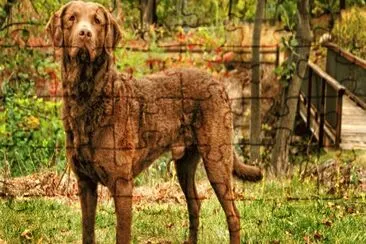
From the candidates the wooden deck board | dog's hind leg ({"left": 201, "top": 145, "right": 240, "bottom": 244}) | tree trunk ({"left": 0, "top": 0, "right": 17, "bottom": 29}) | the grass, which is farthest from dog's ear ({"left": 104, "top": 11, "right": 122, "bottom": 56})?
the wooden deck board

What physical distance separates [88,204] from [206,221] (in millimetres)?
1265

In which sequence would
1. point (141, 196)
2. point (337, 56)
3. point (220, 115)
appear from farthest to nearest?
point (337, 56)
point (141, 196)
point (220, 115)

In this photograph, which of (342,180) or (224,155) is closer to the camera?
(224,155)

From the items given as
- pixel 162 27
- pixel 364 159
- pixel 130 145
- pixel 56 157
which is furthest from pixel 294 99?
pixel 130 145

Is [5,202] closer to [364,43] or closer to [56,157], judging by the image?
[56,157]

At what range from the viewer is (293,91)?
934cm

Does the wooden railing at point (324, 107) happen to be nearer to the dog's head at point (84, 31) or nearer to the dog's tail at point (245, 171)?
the dog's tail at point (245, 171)

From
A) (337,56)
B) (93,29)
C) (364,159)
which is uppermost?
(93,29)

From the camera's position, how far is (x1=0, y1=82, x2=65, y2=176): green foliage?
8.05 m

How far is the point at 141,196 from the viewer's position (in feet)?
21.4

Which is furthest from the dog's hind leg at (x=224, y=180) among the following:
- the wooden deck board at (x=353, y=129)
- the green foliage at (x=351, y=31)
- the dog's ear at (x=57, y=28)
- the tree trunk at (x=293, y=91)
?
the green foliage at (x=351, y=31)

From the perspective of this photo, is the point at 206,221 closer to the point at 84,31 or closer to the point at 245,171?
the point at 245,171

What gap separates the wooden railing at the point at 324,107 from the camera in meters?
8.68

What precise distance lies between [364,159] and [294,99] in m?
1.36
